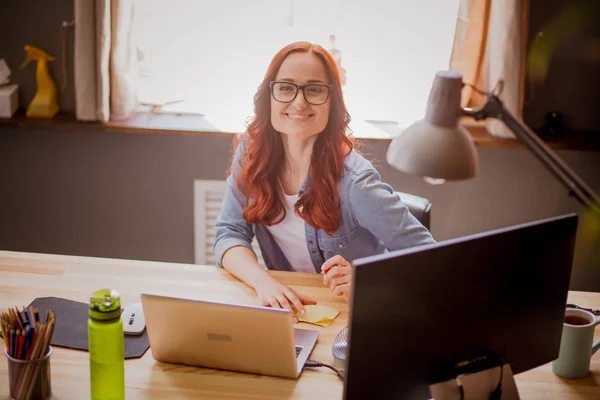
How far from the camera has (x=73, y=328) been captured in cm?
166

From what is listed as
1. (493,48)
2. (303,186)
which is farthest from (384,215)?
(493,48)

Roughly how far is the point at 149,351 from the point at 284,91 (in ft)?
2.81

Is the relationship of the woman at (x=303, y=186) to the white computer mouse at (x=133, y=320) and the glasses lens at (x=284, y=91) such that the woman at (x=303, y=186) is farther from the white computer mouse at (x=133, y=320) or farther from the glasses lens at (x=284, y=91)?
the white computer mouse at (x=133, y=320)

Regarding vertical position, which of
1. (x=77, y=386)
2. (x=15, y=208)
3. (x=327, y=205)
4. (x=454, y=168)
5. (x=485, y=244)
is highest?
(x=454, y=168)

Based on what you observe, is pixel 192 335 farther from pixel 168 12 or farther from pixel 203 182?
pixel 168 12

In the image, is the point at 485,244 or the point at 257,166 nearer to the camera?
the point at 485,244

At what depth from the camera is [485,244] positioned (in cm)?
122

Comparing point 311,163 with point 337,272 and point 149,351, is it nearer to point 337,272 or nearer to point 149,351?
point 337,272

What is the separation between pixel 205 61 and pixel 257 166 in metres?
1.01

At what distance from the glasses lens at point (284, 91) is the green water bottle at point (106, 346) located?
2.97ft

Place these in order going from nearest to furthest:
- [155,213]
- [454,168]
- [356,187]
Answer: [454,168]
[356,187]
[155,213]

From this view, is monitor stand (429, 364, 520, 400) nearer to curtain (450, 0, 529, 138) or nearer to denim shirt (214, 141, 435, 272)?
denim shirt (214, 141, 435, 272)

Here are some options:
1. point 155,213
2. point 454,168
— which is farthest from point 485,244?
point 155,213

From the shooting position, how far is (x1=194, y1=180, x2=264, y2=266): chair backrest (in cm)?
301
